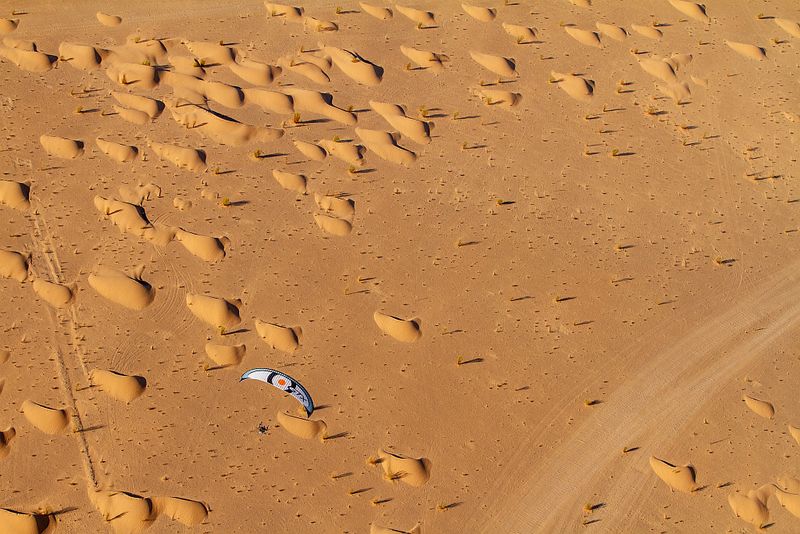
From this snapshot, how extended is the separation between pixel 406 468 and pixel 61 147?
523 inches

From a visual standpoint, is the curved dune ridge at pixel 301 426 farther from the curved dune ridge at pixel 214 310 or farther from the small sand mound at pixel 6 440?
the small sand mound at pixel 6 440

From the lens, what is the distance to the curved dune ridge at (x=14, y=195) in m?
20.5

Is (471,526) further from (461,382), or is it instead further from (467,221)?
(467,221)

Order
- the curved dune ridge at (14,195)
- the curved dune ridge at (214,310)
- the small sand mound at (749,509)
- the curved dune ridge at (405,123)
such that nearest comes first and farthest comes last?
the small sand mound at (749,509) < the curved dune ridge at (214,310) < the curved dune ridge at (14,195) < the curved dune ridge at (405,123)

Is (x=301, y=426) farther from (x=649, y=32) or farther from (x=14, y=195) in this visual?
(x=649, y=32)

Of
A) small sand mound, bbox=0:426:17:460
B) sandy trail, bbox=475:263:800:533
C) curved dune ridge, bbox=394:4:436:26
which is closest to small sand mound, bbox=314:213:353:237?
sandy trail, bbox=475:263:800:533

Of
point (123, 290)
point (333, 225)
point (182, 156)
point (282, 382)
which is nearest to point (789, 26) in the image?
point (333, 225)

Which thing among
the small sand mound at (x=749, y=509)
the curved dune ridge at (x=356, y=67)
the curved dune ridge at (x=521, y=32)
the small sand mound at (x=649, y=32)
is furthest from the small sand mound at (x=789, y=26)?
the small sand mound at (x=749, y=509)

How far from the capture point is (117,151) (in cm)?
2166

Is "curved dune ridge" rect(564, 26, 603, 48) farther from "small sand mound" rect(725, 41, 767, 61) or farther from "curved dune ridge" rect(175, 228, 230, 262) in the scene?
"curved dune ridge" rect(175, 228, 230, 262)

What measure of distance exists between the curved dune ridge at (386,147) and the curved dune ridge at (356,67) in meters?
2.15

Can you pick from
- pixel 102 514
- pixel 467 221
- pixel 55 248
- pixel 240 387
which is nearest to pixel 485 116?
pixel 467 221

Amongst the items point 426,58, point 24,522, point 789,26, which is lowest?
point 24,522

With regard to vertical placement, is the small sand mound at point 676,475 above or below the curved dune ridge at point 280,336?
below
